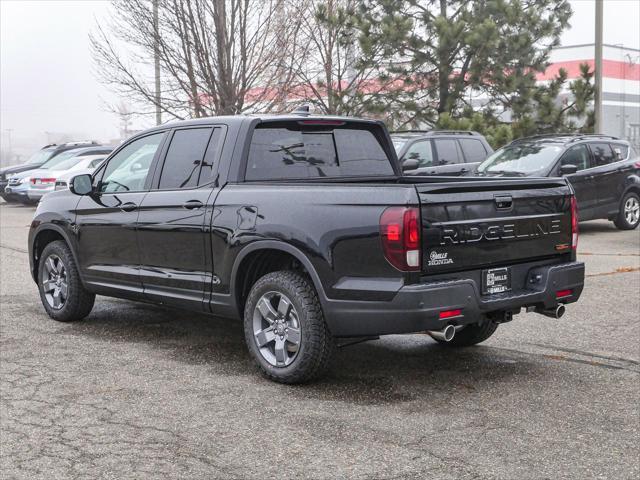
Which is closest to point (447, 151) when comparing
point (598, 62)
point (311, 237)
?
point (598, 62)

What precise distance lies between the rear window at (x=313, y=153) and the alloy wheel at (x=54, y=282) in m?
2.59

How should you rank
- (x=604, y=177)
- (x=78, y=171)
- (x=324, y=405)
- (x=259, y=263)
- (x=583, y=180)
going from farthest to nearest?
1. (x=78, y=171)
2. (x=604, y=177)
3. (x=583, y=180)
4. (x=259, y=263)
5. (x=324, y=405)

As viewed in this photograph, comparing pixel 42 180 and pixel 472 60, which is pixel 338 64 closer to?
pixel 472 60

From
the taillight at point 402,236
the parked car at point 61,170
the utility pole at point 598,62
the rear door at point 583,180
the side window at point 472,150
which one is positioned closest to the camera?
the taillight at point 402,236

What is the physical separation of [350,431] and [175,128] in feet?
10.6

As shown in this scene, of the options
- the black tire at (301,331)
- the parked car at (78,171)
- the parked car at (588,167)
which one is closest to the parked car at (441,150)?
the parked car at (588,167)

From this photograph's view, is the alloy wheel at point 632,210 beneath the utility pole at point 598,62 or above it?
beneath

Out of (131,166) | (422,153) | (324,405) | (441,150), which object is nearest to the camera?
Answer: (324,405)

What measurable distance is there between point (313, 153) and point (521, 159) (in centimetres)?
944

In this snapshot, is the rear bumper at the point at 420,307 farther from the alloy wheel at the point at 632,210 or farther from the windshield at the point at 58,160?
the windshield at the point at 58,160

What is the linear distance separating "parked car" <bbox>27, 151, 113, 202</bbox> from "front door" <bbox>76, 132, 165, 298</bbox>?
16.8m

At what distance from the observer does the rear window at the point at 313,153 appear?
6.66 metres

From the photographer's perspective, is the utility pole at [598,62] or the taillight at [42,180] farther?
the taillight at [42,180]

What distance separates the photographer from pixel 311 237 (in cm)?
581
